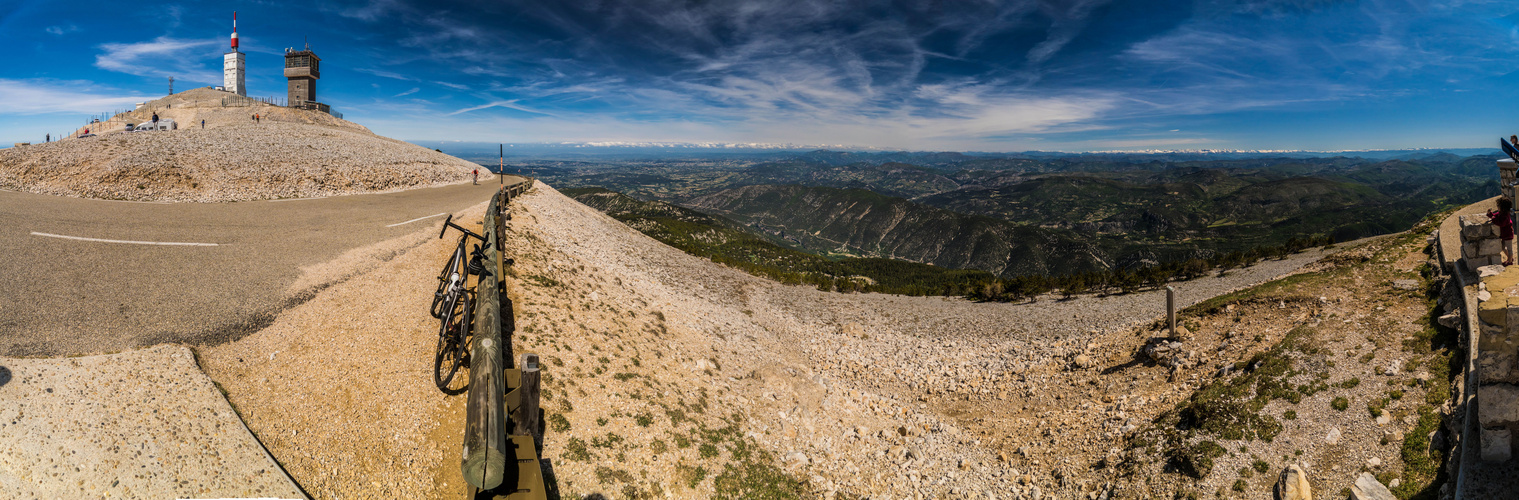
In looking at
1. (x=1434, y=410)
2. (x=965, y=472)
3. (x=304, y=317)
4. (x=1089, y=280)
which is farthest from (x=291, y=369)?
(x=1089, y=280)

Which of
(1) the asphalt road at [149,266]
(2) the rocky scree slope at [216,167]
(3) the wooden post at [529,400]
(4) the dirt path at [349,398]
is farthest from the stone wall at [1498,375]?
(2) the rocky scree slope at [216,167]

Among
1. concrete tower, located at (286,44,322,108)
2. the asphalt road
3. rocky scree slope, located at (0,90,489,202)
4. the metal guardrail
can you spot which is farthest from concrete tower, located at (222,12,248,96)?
the metal guardrail

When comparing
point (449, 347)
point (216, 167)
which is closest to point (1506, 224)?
point (449, 347)

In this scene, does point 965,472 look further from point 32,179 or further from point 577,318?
point 32,179

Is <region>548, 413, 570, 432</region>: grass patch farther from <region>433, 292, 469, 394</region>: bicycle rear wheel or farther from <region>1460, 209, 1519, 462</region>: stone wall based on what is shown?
<region>1460, 209, 1519, 462</region>: stone wall

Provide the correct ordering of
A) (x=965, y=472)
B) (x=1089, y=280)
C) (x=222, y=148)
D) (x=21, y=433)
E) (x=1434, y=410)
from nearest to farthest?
(x=21, y=433)
(x=1434, y=410)
(x=965, y=472)
(x=222, y=148)
(x=1089, y=280)

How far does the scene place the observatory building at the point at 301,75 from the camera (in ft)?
178

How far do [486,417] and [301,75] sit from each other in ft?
242

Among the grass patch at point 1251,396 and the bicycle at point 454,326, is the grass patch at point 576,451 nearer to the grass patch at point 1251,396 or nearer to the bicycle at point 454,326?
the bicycle at point 454,326

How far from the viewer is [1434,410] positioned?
8.28 meters

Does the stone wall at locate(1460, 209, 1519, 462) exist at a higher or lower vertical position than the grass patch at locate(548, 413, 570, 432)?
higher

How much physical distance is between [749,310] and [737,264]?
520 inches

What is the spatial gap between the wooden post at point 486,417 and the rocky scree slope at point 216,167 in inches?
919

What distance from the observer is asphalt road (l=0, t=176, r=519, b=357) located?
27.5 feet
